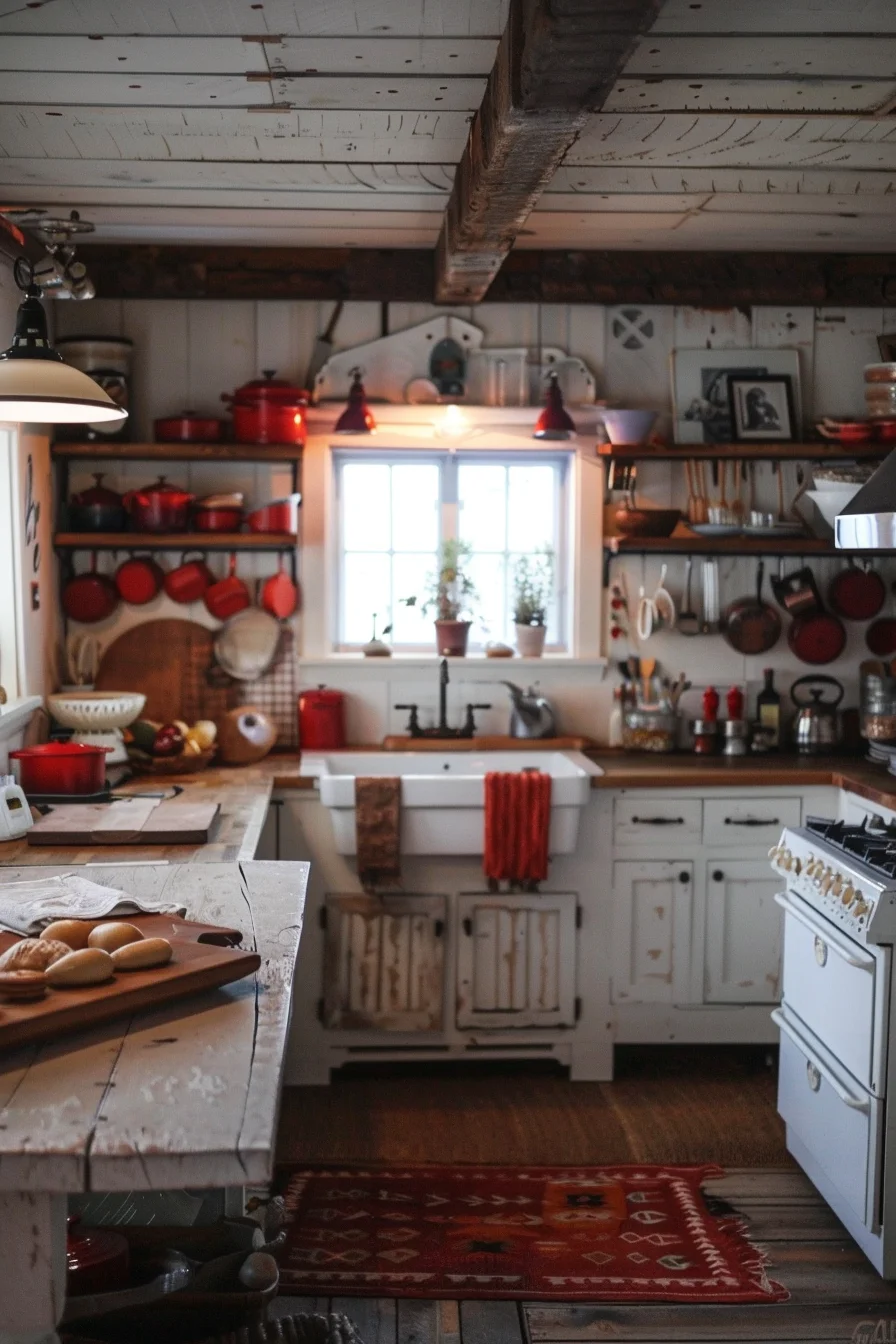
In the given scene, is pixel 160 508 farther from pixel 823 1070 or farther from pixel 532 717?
pixel 823 1070

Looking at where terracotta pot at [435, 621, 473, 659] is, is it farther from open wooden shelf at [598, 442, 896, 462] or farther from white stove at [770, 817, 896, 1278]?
white stove at [770, 817, 896, 1278]

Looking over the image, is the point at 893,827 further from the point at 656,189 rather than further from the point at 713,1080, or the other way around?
the point at 656,189

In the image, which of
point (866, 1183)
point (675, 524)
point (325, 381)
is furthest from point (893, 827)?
point (325, 381)

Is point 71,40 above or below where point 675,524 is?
above

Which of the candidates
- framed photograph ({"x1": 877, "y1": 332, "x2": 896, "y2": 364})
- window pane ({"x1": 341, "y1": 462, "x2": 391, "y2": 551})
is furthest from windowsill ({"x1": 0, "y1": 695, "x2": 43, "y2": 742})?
framed photograph ({"x1": 877, "y1": 332, "x2": 896, "y2": 364})

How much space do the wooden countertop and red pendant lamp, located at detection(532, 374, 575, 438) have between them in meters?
1.15

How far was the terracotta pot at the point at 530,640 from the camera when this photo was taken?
4.93 metres

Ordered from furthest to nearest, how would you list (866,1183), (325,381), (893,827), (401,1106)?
(325,381) → (401,1106) → (893,827) → (866,1183)

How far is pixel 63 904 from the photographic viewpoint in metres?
2.29

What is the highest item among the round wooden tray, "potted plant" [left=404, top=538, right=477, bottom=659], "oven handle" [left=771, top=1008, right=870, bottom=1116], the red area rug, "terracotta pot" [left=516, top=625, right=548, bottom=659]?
"potted plant" [left=404, top=538, right=477, bottom=659]

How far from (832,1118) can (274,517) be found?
2653mm

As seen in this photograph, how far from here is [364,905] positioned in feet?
14.6

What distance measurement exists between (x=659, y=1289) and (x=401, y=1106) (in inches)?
50.1

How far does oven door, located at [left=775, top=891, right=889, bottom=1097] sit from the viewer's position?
10.3 ft
